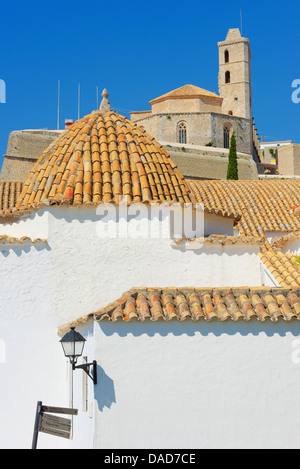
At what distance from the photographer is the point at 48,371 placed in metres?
10.3

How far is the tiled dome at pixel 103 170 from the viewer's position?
35.7 feet

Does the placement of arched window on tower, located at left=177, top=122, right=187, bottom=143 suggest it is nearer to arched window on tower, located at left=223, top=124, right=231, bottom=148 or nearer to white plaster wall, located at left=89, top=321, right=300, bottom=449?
arched window on tower, located at left=223, top=124, right=231, bottom=148

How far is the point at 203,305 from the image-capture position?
8.90 m

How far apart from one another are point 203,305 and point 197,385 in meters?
1.10

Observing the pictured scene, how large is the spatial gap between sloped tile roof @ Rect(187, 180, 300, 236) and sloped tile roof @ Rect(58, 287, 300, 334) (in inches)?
346

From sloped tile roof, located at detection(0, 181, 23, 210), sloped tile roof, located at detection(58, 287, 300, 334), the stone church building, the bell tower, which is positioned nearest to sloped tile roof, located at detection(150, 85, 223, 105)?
the stone church building

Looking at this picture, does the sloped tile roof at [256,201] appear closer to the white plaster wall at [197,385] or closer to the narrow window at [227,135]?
the white plaster wall at [197,385]

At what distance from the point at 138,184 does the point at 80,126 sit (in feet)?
7.34

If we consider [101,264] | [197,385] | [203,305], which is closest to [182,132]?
[101,264]

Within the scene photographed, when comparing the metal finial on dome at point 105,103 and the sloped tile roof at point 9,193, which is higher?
the sloped tile roof at point 9,193

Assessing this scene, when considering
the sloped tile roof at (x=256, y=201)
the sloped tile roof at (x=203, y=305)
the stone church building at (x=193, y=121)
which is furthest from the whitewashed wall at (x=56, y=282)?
the stone church building at (x=193, y=121)

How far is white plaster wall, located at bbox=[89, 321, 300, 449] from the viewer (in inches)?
328

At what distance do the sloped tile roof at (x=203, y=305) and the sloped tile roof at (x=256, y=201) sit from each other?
8.79 m

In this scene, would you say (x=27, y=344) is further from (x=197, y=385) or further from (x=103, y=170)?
(x=103, y=170)
